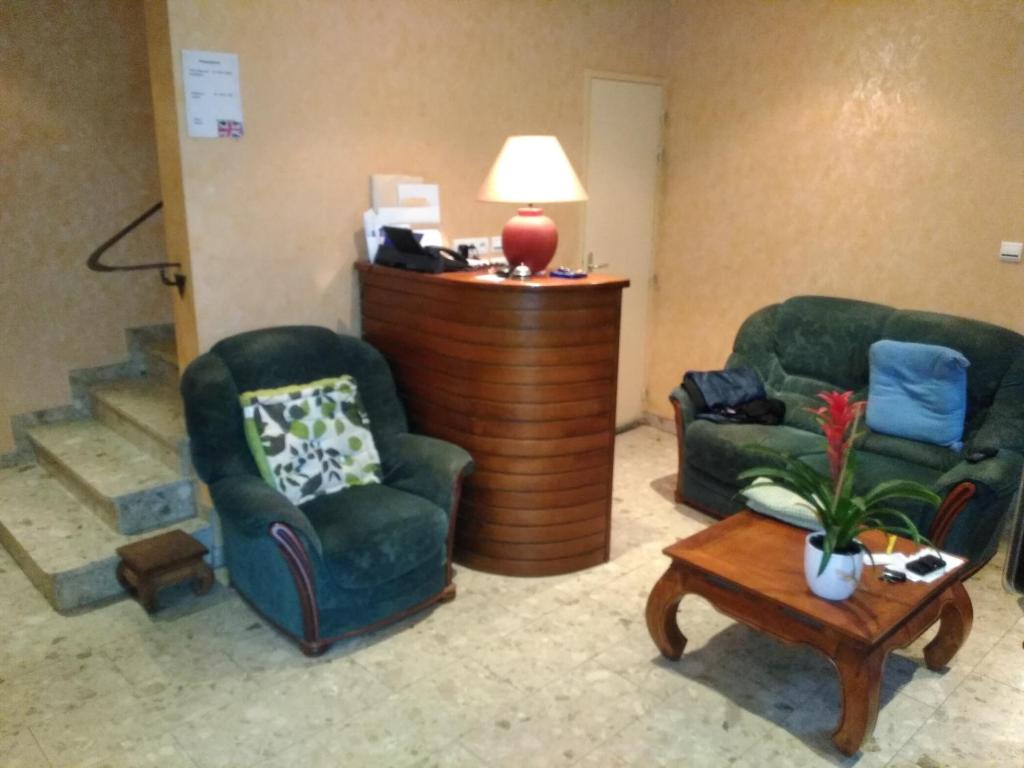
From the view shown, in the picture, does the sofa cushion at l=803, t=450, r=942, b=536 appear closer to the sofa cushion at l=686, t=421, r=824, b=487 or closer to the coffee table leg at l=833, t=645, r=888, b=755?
→ the sofa cushion at l=686, t=421, r=824, b=487

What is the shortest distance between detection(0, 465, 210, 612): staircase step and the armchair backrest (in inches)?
22.9

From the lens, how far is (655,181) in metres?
4.88

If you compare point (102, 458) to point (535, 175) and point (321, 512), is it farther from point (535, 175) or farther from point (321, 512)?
point (535, 175)

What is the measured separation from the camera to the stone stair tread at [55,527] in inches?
117

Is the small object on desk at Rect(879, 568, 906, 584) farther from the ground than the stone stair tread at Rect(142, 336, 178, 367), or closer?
closer

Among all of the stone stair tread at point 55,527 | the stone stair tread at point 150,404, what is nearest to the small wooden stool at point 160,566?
the stone stair tread at point 55,527

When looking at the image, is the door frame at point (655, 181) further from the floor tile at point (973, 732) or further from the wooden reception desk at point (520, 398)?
the floor tile at point (973, 732)

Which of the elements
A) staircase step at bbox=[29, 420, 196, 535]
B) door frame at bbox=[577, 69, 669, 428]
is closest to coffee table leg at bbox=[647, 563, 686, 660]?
staircase step at bbox=[29, 420, 196, 535]

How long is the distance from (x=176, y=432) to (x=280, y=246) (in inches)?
37.1

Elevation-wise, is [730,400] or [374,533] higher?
[730,400]

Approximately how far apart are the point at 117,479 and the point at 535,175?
2.20 meters

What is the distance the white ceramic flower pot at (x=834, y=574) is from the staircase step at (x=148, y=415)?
2481mm

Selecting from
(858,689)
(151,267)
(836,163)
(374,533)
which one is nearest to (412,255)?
(151,267)

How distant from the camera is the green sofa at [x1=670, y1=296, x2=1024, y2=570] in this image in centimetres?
305
